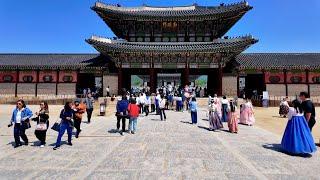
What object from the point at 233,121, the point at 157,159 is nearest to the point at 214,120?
the point at 233,121

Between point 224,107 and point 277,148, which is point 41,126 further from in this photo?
point 224,107

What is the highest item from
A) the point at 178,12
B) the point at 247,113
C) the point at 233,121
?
the point at 178,12

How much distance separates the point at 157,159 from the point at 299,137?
4.33 meters

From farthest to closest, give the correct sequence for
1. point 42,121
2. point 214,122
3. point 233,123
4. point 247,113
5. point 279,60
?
point 279,60, point 247,113, point 214,122, point 233,123, point 42,121

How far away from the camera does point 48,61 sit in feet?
119

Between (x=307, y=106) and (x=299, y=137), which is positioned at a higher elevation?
(x=307, y=106)

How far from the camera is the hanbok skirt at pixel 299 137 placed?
28.8 ft

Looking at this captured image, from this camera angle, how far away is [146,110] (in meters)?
20.7

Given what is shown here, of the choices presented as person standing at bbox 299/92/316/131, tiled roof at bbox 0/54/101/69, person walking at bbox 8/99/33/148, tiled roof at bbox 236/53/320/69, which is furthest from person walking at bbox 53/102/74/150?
tiled roof at bbox 236/53/320/69

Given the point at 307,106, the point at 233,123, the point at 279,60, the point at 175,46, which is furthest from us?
the point at 279,60

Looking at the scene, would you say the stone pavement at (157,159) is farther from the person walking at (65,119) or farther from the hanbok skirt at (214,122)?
the hanbok skirt at (214,122)

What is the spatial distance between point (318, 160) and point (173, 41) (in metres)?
27.4

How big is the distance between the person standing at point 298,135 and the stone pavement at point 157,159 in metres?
0.31

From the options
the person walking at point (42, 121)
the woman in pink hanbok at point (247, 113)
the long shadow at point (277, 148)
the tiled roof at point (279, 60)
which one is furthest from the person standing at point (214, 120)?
the tiled roof at point (279, 60)
